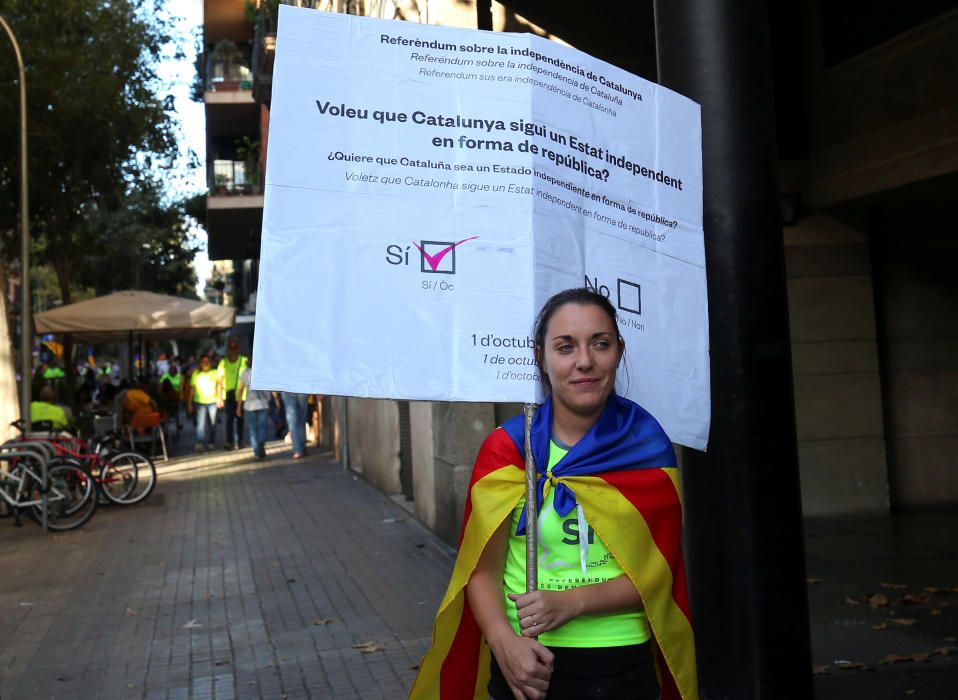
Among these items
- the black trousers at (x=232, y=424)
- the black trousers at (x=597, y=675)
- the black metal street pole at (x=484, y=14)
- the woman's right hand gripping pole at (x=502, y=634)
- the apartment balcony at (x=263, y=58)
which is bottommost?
the black trousers at (x=597, y=675)

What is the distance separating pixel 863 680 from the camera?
558 centimetres

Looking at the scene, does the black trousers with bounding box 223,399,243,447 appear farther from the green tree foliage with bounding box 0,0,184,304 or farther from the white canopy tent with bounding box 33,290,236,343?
the green tree foliage with bounding box 0,0,184,304

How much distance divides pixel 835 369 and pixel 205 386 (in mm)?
13672

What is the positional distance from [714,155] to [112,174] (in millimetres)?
22225

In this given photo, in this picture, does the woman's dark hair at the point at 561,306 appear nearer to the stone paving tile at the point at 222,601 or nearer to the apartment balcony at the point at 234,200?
the stone paving tile at the point at 222,601

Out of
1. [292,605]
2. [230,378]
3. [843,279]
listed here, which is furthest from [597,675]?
[230,378]

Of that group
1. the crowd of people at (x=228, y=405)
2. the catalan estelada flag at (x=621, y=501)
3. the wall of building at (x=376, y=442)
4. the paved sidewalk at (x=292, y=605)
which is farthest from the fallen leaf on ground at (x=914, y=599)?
the crowd of people at (x=228, y=405)

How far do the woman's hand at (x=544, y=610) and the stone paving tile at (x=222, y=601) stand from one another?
3489mm

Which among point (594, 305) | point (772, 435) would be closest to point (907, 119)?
point (772, 435)

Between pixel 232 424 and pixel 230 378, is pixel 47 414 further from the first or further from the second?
pixel 232 424

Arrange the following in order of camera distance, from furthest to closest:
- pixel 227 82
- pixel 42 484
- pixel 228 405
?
pixel 227 82
pixel 228 405
pixel 42 484

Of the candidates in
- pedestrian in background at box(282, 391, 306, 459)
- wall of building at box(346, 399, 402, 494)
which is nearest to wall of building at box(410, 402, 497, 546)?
wall of building at box(346, 399, 402, 494)

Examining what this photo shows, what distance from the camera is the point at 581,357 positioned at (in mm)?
2713

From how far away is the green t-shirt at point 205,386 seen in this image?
2123 centimetres
